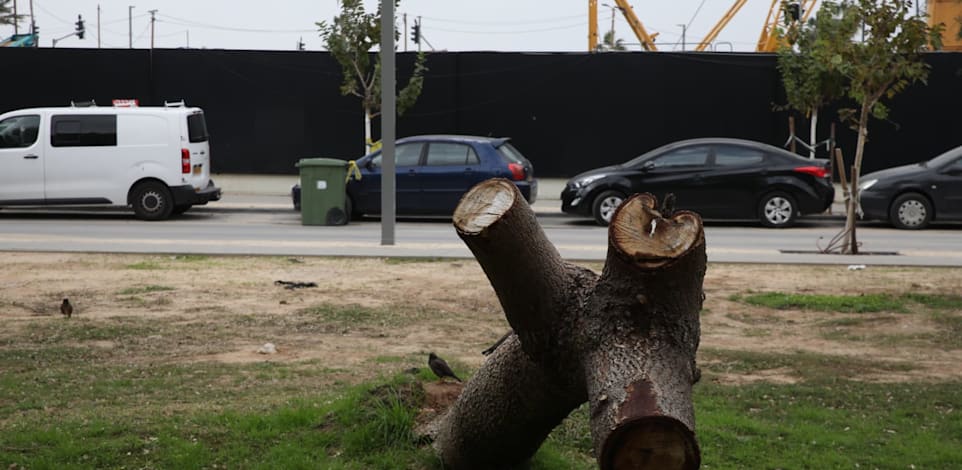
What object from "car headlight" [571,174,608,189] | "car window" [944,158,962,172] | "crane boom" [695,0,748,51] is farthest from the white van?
"crane boom" [695,0,748,51]

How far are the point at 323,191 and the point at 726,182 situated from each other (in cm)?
672

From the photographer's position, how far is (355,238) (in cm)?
Result: 1773

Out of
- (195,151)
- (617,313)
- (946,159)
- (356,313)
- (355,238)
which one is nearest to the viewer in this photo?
(617,313)

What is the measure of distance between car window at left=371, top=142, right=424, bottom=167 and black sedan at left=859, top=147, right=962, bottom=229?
742 cm

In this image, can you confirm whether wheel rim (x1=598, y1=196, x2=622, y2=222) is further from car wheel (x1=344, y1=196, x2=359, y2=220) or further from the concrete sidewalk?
car wheel (x1=344, y1=196, x2=359, y2=220)

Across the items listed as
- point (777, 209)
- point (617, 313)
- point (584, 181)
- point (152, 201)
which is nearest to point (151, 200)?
point (152, 201)

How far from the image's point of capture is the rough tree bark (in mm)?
3955

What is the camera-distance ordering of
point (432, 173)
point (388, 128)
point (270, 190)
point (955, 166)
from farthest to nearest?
point (270, 190)
point (432, 173)
point (955, 166)
point (388, 128)

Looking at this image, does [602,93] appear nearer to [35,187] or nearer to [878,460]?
[35,187]

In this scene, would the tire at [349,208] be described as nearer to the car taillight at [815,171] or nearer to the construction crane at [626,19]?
the car taillight at [815,171]

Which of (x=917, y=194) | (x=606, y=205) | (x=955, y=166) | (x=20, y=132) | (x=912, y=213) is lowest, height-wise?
(x=912, y=213)

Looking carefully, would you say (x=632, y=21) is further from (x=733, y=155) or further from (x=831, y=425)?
(x=831, y=425)

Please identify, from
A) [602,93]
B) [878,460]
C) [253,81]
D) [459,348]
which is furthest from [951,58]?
[878,460]

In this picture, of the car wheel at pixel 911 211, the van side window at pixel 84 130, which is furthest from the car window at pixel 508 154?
the van side window at pixel 84 130
